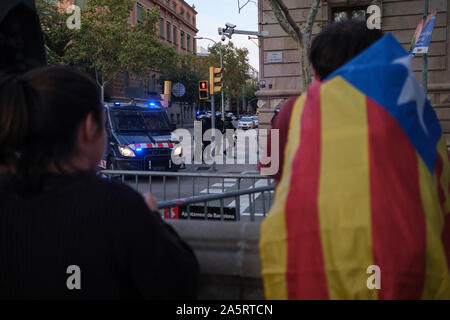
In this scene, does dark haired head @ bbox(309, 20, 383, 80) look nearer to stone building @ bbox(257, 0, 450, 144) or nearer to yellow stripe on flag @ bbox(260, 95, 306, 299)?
yellow stripe on flag @ bbox(260, 95, 306, 299)

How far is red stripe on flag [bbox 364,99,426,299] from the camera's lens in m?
1.33

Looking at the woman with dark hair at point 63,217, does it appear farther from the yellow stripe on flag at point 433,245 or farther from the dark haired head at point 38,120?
the yellow stripe on flag at point 433,245

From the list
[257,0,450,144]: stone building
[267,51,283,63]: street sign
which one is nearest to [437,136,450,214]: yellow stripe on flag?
[257,0,450,144]: stone building

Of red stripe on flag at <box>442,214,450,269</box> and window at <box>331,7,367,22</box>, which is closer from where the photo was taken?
red stripe on flag at <box>442,214,450,269</box>

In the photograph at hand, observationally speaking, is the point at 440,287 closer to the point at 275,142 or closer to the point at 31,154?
the point at 275,142

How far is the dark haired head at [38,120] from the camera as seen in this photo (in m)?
1.16

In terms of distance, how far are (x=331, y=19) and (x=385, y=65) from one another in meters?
16.5

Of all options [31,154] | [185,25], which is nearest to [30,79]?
[31,154]

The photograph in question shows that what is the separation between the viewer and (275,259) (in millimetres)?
1498

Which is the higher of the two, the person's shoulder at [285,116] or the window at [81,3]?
the window at [81,3]

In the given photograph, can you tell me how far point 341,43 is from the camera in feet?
5.82

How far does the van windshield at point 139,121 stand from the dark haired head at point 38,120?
11.8 metres

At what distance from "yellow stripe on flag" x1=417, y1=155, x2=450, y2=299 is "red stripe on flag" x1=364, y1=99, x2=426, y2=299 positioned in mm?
20

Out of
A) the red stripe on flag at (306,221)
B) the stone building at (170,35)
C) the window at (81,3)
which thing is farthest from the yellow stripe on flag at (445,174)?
the stone building at (170,35)
